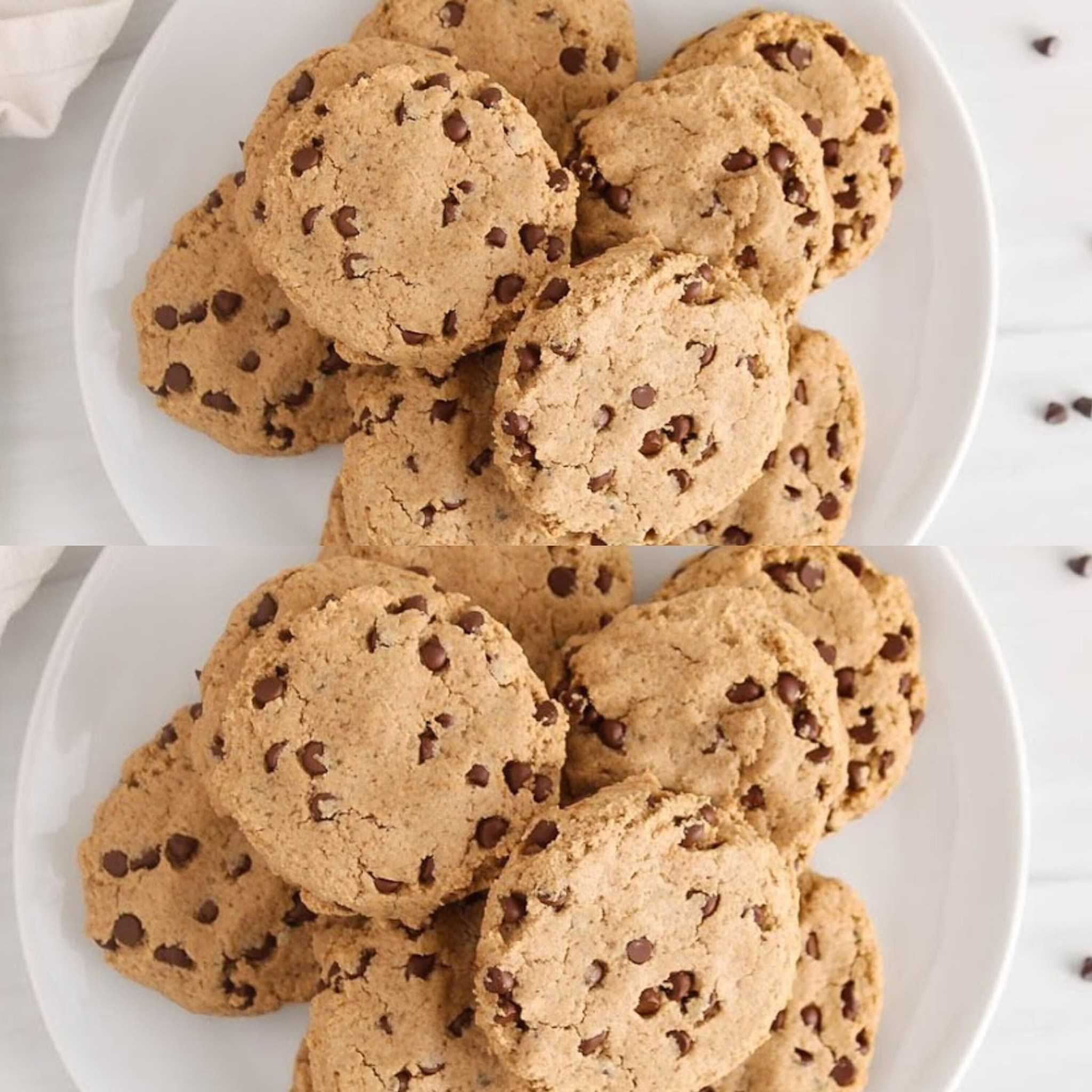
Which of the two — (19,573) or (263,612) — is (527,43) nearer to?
(263,612)

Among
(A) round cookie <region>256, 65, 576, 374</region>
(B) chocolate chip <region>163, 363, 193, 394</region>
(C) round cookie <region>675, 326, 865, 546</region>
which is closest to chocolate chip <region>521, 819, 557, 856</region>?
(C) round cookie <region>675, 326, 865, 546</region>

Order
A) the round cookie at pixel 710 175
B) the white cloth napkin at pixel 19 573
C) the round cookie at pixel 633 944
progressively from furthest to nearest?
the white cloth napkin at pixel 19 573 → the round cookie at pixel 710 175 → the round cookie at pixel 633 944

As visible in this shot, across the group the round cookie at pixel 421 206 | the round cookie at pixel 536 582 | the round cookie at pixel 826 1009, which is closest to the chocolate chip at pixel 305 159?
the round cookie at pixel 421 206

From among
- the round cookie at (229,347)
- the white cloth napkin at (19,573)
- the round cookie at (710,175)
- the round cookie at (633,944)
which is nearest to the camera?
the round cookie at (633,944)

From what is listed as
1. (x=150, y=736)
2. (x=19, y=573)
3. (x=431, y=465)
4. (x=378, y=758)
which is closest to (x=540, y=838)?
(x=378, y=758)

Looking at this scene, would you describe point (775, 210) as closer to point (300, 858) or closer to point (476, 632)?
point (476, 632)

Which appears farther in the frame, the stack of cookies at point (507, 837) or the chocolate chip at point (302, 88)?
the chocolate chip at point (302, 88)

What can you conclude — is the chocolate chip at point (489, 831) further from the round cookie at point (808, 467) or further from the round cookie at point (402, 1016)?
the round cookie at point (808, 467)
